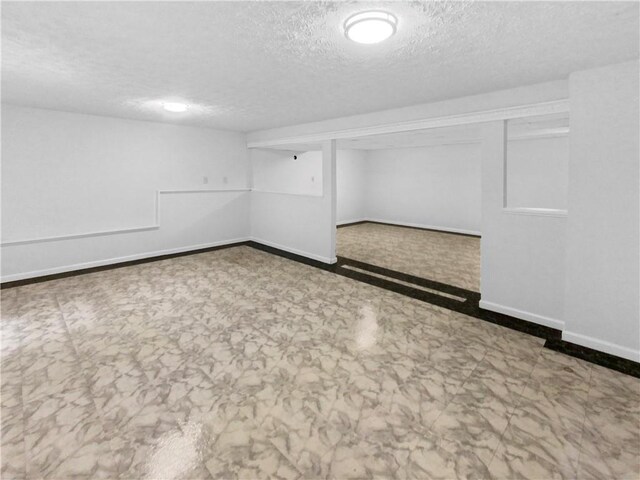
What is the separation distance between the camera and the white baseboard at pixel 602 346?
255cm

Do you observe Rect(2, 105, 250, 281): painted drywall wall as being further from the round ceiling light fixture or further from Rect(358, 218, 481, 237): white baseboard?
the round ceiling light fixture

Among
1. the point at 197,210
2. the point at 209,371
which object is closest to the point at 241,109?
the point at 197,210

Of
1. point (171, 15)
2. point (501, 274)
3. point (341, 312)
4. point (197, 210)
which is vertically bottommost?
point (341, 312)

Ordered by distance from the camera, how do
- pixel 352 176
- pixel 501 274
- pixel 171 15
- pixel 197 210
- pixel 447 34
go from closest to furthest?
pixel 171 15
pixel 447 34
pixel 501 274
pixel 197 210
pixel 352 176

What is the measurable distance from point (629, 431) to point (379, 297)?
229 cm

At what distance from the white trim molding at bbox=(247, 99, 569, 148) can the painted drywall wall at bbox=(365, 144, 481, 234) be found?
4.01m

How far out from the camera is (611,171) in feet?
8.37

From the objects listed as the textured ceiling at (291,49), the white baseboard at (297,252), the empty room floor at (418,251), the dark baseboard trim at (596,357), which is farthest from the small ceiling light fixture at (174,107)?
the dark baseboard trim at (596,357)

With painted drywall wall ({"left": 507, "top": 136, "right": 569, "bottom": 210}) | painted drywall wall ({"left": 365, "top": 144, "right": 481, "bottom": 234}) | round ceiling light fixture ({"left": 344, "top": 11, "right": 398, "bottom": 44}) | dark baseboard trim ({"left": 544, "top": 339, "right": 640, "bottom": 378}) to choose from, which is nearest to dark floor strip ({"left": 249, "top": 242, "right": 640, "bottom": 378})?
dark baseboard trim ({"left": 544, "top": 339, "right": 640, "bottom": 378})

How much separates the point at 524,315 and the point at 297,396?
2442 millimetres

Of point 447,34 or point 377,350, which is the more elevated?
point 447,34

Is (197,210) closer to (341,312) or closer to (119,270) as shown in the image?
(119,270)

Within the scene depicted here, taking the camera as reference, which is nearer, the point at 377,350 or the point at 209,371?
the point at 209,371

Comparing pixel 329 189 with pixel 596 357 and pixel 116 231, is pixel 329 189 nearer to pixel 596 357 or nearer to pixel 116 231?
pixel 116 231
